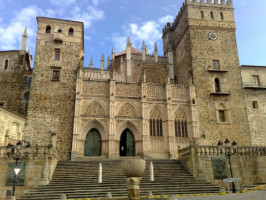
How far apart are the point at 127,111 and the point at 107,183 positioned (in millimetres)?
11399

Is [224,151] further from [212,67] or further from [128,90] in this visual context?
[212,67]

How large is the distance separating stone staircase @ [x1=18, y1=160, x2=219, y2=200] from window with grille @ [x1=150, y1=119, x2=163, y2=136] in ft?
18.9

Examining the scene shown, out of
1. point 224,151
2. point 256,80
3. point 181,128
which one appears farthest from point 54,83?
point 256,80

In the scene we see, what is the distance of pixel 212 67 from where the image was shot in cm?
2941

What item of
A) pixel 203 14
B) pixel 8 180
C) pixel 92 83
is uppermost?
pixel 203 14

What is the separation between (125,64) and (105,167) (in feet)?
58.0

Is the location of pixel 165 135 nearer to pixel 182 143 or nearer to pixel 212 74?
pixel 182 143

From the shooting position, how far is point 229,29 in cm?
3097

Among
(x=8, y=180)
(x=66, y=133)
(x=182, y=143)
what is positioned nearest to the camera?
(x=8, y=180)

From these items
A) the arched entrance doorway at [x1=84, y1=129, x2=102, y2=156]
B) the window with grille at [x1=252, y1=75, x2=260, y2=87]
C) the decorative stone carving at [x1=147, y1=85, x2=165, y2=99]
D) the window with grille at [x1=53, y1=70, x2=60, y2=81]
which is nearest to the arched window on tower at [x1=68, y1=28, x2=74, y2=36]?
the window with grille at [x1=53, y1=70, x2=60, y2=81]

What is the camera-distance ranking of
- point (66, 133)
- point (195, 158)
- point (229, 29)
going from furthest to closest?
point (229, 29), point (66, 133), point (195, 158)

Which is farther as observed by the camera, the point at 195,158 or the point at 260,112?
the point at 260,112

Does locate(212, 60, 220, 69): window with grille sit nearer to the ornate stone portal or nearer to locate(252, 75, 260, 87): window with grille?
locate(252, 75, 260, 87): window with grille

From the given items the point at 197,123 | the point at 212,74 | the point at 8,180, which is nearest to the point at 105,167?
the point at 8,180
